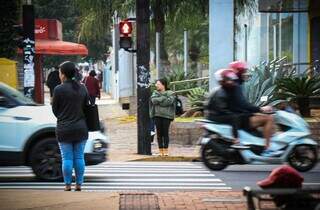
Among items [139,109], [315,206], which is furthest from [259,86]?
[315,206]

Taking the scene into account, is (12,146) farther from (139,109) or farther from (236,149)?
(139,109)

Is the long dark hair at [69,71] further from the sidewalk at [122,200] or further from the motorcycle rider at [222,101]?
the motorcycle rider at [222,101]

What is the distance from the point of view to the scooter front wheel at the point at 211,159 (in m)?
10.9

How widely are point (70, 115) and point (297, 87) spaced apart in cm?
1077

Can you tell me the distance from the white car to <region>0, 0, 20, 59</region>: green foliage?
907 cm

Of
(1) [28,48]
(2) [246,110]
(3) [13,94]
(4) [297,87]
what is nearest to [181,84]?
(4) [297,87]

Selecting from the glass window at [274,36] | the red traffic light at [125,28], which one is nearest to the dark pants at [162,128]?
the red traffic light at [125,28]

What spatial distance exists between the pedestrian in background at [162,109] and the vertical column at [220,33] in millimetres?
3061

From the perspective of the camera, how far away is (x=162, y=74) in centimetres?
2855

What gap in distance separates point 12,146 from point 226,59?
851cm

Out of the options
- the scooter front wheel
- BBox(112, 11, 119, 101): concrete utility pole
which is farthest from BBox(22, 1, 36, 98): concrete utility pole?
BBox(112, 11, 119, 101): concrete utility pole

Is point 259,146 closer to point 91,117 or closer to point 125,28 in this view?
point 91,117

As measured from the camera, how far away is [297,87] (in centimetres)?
1922

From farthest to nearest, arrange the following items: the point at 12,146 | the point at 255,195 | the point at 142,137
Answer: the point at 142,137, the point at 12,146, the point at 255,195
